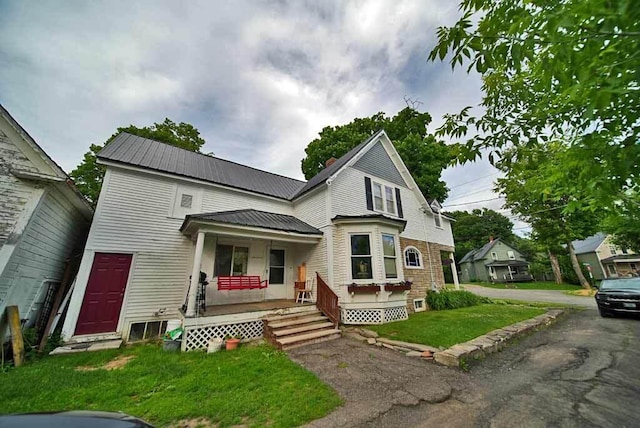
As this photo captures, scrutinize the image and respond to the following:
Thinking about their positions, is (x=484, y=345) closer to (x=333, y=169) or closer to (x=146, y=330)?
(x=333, y=169)

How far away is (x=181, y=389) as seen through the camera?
3.86 metres

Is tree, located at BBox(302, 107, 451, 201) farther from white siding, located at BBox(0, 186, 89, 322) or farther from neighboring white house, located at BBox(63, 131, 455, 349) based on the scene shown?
white siding, located at BBox(0, 186, 89, 322)

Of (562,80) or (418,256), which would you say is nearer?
(562,80)

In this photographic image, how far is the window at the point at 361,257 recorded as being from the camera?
8.52 m

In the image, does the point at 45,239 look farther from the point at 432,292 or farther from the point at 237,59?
the point at 432,292

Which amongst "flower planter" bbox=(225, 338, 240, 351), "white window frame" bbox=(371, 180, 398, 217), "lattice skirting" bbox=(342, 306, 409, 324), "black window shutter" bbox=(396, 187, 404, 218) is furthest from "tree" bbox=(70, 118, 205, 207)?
"lattice skirting" bbox=(342, 306, 409, 324)

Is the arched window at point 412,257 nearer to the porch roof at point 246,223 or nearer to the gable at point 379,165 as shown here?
the gable at point 379,165

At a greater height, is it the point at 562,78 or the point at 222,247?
the point at 562,78

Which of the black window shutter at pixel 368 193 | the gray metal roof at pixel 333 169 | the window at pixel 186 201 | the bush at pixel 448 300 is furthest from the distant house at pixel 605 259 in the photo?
the window at pixel 186 201

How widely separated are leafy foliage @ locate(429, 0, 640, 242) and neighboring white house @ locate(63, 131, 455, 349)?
588 cm

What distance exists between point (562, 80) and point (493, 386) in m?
4.61

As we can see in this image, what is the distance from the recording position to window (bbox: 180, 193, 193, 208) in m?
8.57

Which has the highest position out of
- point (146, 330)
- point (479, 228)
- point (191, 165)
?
point (479, 228)

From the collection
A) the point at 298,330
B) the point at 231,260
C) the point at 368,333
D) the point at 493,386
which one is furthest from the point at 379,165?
the point at 493,386
